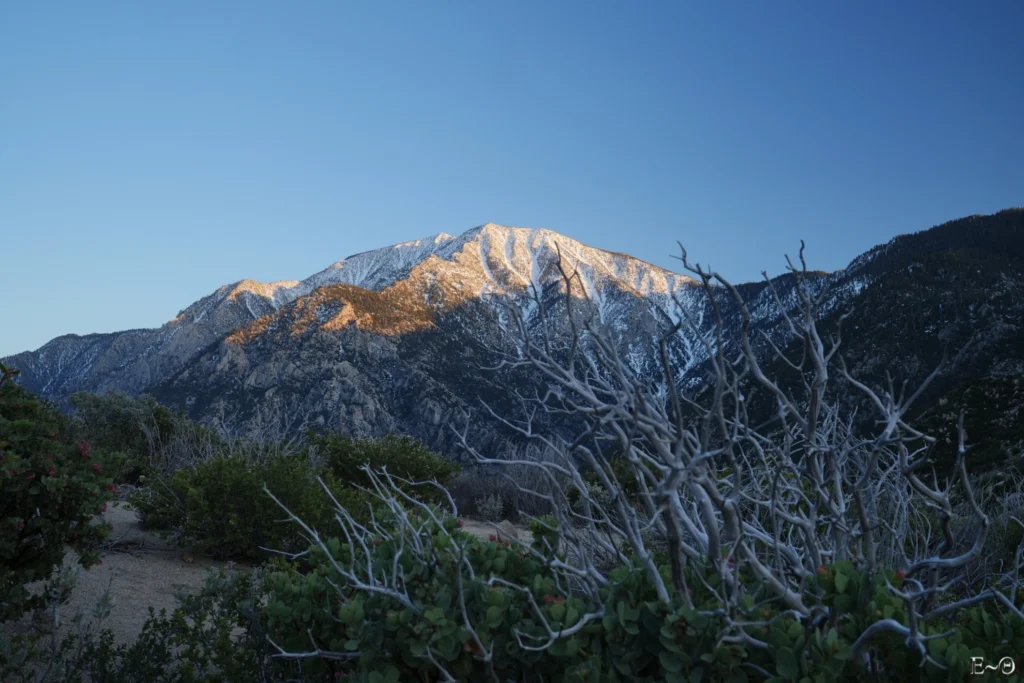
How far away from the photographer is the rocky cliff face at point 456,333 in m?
31.1

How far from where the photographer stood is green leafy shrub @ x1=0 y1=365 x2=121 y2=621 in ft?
11.8

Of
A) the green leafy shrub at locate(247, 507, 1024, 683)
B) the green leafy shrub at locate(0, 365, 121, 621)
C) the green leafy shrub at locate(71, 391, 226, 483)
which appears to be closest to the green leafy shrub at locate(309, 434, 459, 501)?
the green leafy shrub at locate(71, 391, 226, 483)

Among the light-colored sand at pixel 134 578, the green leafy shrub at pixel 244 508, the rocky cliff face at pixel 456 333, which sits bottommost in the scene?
the light-colored sand at pixel 134 578

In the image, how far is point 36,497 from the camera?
3717mm

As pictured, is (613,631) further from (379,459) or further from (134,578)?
(379,459)

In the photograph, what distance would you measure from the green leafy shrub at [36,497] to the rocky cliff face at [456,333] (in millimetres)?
2525

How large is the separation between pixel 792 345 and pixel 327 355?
28424mm

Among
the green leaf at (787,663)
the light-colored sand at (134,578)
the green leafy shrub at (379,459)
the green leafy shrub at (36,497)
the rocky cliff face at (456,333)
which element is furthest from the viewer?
the rocky cliff face at (456,333)

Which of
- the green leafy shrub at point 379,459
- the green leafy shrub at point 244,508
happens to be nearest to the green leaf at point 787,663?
the green leafy shrub at point 244,508

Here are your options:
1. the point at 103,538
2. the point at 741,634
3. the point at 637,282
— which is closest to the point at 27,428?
the point at 103,538

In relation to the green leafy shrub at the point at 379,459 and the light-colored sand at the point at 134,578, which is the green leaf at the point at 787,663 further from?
the green leafy shrub at the point at 379,459

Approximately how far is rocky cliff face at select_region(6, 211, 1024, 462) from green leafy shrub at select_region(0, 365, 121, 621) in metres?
2.52

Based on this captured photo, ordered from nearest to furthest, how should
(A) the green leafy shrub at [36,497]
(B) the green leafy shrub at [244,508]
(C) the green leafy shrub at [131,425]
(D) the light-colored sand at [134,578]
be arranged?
(A) the green leafy shrub at [36,497]
(D) the light-colored sand at [134,578]
(B) the green leafy shrub at [244,508]
(C) the green leafy shrub at [131,425]

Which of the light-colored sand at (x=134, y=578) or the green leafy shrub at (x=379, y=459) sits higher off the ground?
the green leafy shrub at (x=379, y=459)
